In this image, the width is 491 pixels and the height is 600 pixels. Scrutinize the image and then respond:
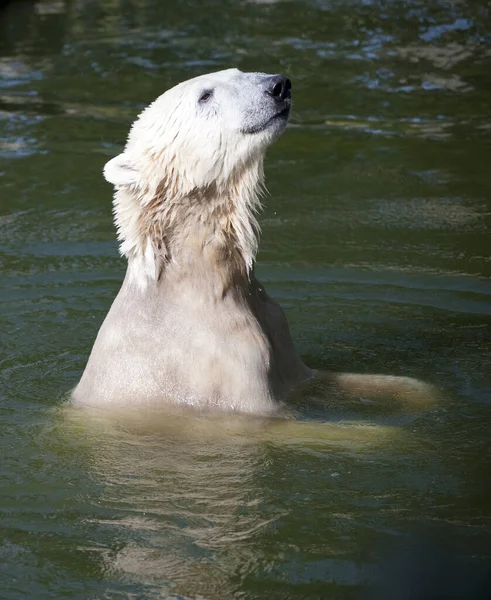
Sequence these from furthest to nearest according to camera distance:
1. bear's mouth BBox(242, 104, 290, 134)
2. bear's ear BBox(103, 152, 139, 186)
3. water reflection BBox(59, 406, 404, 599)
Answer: bear's ear BBox(103, 152, 139, 186)
bear's mouth BBox(242, 104, 290, 134)
water reflection BBox(59, 406, 404, 599)

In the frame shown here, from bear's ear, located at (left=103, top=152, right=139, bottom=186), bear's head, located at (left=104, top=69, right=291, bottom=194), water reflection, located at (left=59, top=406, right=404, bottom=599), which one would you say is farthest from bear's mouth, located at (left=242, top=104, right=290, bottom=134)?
water reflection, located at (left=59, top=406, right=404, bottom=599)

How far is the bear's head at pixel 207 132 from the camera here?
5.18 metres

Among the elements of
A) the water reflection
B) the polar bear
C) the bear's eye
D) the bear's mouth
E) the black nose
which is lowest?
the water reflection

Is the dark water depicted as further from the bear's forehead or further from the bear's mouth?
the bear's forehead

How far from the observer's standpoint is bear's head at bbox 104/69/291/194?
5.18m

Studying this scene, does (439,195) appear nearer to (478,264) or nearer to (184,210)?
(478,264)

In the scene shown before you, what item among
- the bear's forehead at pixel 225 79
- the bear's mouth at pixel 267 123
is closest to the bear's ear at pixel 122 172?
the bear's forehead at pixel 225 79

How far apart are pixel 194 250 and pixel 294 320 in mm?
1819

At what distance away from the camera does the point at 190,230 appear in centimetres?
534

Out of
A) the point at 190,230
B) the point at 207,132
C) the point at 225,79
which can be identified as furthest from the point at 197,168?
the point at 225,79

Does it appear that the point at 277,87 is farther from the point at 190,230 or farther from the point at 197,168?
the point at 190,230

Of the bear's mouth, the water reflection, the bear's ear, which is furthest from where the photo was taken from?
the bear's ear

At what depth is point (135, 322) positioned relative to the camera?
5.40 m

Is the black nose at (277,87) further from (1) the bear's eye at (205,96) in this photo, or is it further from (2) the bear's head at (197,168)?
(1) the bear's eye at (205,96)
